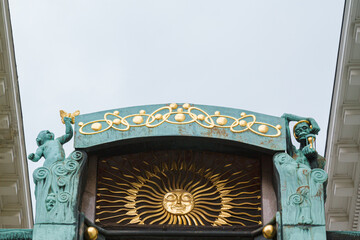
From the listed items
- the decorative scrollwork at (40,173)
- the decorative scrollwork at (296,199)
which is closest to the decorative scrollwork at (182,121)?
the decorative scrollwork at (40,173)

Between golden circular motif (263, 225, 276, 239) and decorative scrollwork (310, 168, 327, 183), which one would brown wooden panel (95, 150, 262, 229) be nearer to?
golden circular motif (263, 225, 276, 239)

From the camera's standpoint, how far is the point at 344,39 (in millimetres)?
23188

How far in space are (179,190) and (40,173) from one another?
81.2 inches

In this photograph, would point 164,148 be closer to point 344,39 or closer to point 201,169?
point 201,169

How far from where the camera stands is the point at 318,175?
54.4 feet

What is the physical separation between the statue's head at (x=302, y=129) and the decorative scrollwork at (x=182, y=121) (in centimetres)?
28

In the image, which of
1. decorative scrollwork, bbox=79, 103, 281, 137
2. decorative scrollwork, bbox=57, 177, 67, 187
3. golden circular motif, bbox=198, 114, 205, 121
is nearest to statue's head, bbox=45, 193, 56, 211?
decorative scrollwork, bbox=57, 177, 67, 187

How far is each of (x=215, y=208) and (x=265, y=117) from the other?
1.49 m

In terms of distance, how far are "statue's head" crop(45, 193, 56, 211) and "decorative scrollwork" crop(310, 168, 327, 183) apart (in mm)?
3533

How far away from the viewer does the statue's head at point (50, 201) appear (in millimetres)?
16234

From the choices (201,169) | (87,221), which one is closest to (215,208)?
(201,169)

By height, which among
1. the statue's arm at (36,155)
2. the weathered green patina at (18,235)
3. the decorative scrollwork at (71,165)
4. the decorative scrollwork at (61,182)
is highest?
the statue's arm at (36,155)

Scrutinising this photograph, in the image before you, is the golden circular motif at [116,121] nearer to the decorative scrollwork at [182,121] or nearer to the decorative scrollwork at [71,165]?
the decorative scrollwork at [182,121]

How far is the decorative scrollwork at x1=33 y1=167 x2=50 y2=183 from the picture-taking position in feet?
54.4
